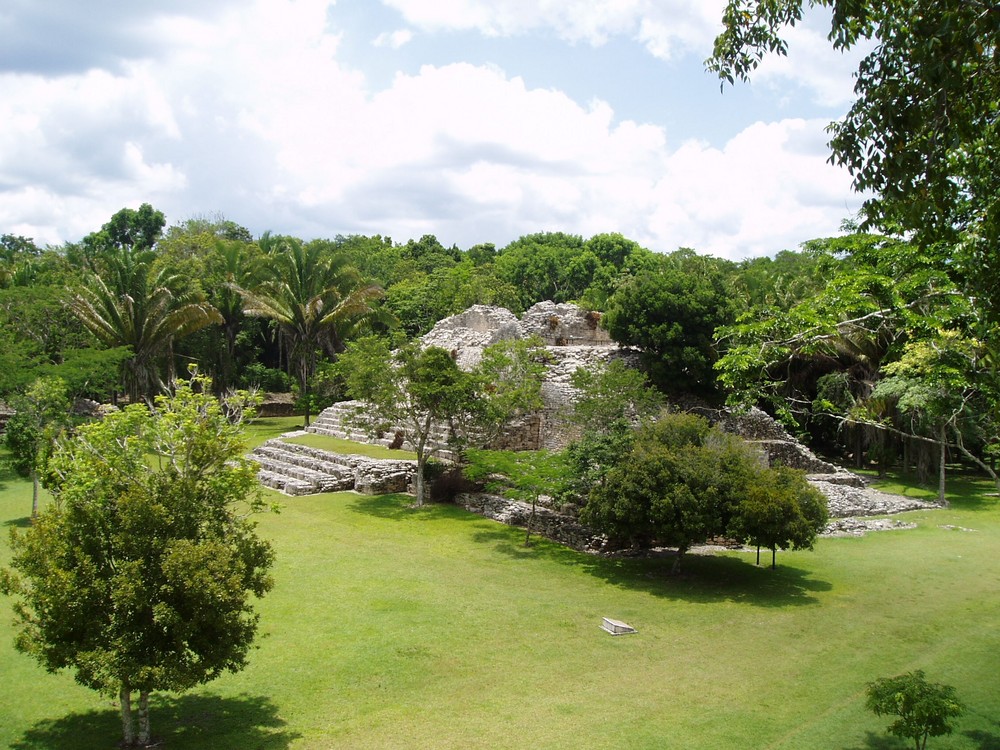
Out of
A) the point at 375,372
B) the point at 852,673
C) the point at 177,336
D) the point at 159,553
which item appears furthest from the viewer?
the point at 177,336

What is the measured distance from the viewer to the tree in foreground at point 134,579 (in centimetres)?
657

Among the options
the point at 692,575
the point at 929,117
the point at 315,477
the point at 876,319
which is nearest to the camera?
the point at 929,117

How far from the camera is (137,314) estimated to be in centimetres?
2622

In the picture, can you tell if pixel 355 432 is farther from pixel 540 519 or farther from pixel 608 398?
pixel 608 398

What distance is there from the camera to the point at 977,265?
22.9ft


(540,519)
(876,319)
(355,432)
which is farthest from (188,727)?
(355,432)

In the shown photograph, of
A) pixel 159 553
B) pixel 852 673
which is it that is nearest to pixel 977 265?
pixel 852 673

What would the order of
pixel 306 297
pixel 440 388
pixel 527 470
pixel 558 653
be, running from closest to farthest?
pixel 558 653
pixel 527 470
pixel 440 388
pixel 306 297

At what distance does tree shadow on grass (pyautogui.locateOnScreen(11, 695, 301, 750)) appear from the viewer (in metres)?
7.11

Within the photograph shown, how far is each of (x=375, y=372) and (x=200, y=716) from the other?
11.1m

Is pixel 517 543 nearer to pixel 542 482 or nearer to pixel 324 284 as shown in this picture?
pixel 542 482

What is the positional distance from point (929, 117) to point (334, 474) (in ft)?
56.6

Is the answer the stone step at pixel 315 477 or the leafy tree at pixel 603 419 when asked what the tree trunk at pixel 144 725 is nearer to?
the leafy tree at pixel 603 419

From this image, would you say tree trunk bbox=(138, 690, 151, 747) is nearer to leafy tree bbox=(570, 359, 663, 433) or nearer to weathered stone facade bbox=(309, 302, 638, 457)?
leafy tree bbox=(570, 359, 663, 433)
